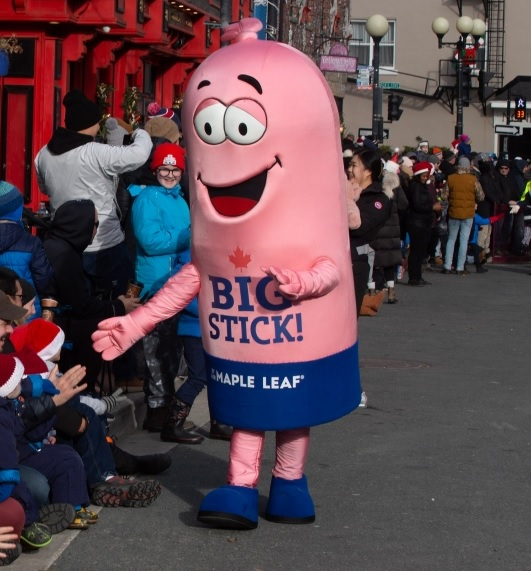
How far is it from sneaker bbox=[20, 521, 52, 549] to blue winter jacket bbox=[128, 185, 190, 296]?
125 inches

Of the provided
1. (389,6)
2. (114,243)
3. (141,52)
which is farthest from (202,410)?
(389,6)

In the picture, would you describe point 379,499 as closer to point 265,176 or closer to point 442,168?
point 265,176

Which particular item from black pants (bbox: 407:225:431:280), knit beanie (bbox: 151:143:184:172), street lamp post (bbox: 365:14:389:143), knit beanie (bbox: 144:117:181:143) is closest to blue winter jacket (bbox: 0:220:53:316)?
knit beanie (bbox: 151:143:184:172)

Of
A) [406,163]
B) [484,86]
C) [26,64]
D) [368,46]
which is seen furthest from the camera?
[368,46]

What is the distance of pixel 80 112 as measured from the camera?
10.0m

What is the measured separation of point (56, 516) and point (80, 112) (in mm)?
4194

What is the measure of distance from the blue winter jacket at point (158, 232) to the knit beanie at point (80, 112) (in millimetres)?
1057

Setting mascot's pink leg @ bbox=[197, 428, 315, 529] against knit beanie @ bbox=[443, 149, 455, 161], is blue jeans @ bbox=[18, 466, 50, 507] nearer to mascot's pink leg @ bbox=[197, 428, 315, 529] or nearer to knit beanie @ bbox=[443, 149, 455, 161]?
mascot's pink leg @ bbox=[197, 428, 315, 529]

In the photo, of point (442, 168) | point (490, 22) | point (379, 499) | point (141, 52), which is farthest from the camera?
point (490, 22)

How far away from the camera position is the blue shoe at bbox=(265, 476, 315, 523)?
687 cm

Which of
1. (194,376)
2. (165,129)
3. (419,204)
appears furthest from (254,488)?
(419,204)

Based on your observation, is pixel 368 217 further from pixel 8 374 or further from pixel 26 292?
pixel 8 374

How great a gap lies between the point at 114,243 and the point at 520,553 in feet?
14.7

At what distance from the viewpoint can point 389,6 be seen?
51750mm
